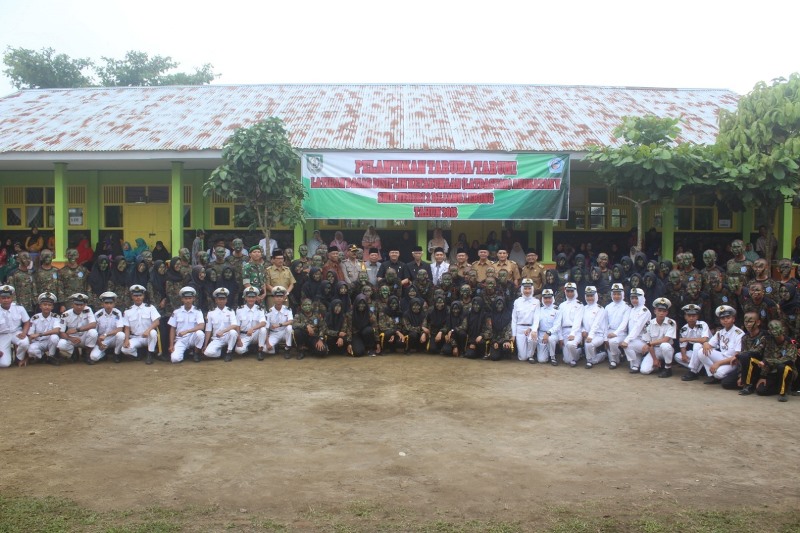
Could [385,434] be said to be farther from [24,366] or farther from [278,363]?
[24,366]

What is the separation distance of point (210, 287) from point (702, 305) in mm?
7042

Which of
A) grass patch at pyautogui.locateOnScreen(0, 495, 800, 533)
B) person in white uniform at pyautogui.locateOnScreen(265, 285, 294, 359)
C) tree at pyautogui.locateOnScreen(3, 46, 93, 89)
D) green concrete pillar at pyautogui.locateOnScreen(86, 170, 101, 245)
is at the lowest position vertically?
grass patch at pyautogui.locateOnScreen(0, 495, 800, 533)

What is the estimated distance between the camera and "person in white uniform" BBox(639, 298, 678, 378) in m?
9.08

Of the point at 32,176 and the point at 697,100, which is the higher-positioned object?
the point at 697,100

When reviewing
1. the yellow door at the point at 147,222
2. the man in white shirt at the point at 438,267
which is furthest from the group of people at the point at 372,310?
the yellow door at the point at 147,222

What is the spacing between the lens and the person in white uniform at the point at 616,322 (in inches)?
377

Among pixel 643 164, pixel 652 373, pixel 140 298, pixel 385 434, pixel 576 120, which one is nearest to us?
pixel 385 434

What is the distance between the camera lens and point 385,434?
618 centimetres

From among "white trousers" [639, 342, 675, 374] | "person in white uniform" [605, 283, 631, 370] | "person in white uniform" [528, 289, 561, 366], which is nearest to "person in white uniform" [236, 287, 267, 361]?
"person in white uniform" [528, 289, 561, 366]

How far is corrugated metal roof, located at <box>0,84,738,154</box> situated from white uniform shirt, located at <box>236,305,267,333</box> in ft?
13.5

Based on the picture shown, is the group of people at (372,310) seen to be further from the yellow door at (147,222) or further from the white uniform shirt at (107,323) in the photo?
the yellow door at (147,222)

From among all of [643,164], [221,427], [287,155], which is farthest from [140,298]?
[643,164]

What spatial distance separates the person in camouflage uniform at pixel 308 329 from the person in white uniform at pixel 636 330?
413 cm

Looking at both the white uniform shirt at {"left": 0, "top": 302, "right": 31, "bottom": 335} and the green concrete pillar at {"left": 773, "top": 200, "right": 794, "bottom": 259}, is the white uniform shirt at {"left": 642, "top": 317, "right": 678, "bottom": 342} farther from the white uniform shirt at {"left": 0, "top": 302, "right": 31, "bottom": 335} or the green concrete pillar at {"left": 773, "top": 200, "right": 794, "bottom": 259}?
the white uniform shirt at {"left": 0, "top": 302, "right": 31, "bottom": 335}
